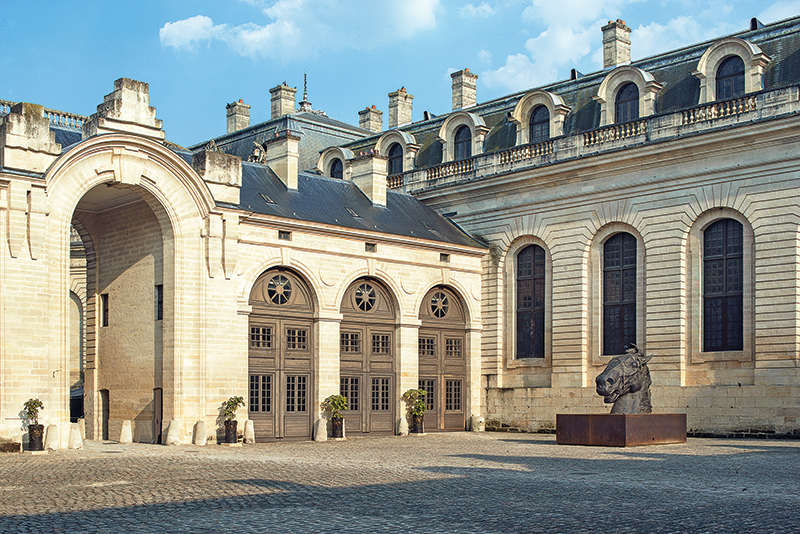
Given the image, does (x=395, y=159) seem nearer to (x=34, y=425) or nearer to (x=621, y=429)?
(x=621, y=429)

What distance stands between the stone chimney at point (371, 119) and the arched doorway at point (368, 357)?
63.5ft

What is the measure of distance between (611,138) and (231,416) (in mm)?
14706

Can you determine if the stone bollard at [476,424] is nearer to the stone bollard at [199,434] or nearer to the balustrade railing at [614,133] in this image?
the balustrade railing at [614,133]

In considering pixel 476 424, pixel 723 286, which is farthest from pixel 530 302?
pixel 723 286

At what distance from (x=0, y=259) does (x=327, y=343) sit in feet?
32.9

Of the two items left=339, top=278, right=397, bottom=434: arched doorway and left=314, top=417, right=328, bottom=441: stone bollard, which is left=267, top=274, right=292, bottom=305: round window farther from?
left=314, top=417, right=328, bottom=441: stone bollard

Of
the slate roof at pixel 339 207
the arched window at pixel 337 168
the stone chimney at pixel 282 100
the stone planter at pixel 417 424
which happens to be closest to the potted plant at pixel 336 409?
the stone planter at pixel 417 424

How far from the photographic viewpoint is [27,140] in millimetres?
22125

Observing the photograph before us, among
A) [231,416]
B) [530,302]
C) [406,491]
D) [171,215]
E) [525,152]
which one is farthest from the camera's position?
[525,152]

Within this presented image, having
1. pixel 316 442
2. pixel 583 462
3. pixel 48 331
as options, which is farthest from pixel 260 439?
pixel 583 462

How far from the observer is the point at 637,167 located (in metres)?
29.5

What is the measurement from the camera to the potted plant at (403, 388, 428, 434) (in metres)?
30.2

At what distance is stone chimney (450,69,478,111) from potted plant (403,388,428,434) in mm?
15070

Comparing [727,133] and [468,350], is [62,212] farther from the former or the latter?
[727,133]
